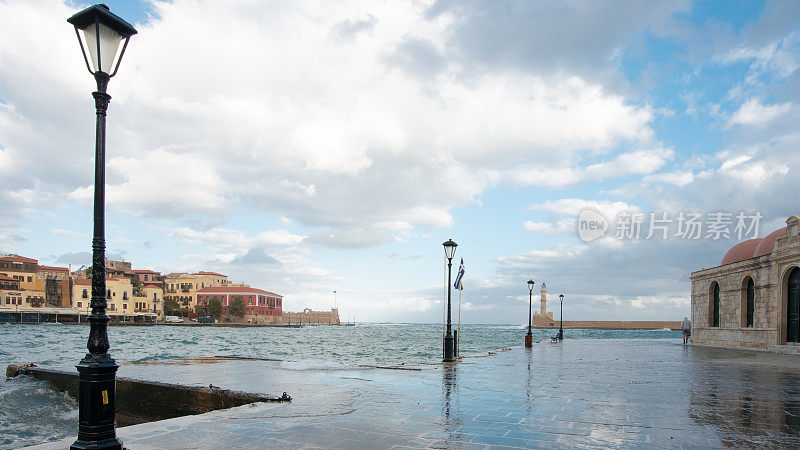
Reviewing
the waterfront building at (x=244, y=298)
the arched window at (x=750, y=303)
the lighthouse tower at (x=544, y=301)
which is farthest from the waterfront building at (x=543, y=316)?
the arched window at (x=750, y=303)

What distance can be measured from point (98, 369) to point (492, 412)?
21.1 feet

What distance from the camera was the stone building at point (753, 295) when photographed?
27.0 m

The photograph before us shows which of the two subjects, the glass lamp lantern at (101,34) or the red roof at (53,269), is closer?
the glass lamp lantern at (101,34)

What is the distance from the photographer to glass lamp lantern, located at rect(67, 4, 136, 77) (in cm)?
563

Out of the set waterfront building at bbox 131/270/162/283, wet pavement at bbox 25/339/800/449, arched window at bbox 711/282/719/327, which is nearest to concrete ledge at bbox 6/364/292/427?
wet pavement at bbox 25/339/800/449

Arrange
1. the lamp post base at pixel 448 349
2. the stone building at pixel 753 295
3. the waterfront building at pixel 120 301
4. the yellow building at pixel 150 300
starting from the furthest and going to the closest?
the yellow building at pixel 150 300 < the waterfront building at pixel 120 301 < the stone building at pixel 753 295 < the lamp post base at pixel 448 349

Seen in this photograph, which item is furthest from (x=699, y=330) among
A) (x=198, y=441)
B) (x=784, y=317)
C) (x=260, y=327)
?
(x=260, y=327)

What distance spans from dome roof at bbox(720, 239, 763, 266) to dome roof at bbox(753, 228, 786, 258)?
146cm

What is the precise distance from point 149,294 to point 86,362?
13969cm

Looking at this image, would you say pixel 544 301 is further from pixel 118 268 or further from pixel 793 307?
pixel 793 307

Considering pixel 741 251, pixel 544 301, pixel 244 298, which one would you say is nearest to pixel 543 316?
pixel 544 301

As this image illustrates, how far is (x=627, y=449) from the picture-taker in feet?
21.9

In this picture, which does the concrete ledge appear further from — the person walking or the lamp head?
the person walking

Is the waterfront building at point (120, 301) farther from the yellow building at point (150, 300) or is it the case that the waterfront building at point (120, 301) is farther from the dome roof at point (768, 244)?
the dome roof at point (768, 244)
